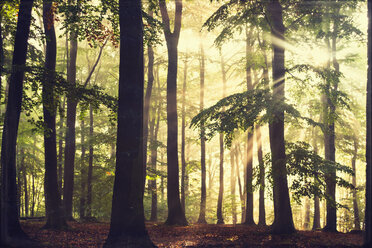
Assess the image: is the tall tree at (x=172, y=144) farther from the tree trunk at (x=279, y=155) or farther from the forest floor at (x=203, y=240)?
the tree trunk at (x=279, y=155)

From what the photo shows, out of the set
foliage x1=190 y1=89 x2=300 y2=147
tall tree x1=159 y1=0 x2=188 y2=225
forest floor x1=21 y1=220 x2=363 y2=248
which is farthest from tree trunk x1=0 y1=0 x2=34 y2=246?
tall tree x1=159 y1=0 x2=188 y2=225

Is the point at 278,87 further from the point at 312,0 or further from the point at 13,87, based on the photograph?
the point at 13,87

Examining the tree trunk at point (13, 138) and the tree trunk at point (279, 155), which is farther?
the tree trunk at point (279, 155)

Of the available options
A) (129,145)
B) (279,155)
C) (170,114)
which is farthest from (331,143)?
(129,145)

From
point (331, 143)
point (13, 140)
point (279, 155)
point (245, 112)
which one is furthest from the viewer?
point (331, 143)

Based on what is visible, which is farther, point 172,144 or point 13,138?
point 172,144

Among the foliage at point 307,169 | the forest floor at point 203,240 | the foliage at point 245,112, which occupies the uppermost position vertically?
the foliage at point 245,112

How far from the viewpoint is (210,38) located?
81.2 feet

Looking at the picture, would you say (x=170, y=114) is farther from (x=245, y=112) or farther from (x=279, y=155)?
(x=279, y=155)

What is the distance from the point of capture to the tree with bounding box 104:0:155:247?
786 centimetres

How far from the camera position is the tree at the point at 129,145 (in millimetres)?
7863

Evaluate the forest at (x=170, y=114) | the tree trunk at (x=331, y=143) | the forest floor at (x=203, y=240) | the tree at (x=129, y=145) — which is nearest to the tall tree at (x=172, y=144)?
the forest at (x=170, y=114)

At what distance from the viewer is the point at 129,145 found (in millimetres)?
8008

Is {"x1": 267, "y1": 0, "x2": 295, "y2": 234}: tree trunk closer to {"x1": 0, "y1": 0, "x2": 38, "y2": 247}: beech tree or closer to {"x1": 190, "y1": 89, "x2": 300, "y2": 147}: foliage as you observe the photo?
{"x1": 190, "y1": 89, "x2": 300, "y2": 147}: foliage
